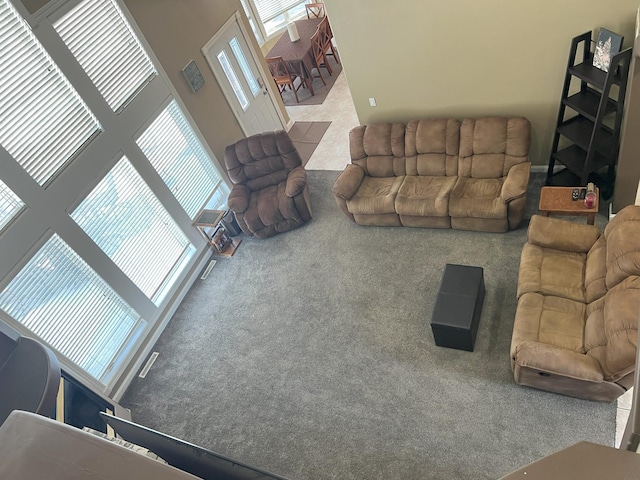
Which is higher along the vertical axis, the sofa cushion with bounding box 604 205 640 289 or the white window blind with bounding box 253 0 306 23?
the white window blind with bounding box 253 0 306 23

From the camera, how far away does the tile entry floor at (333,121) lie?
639 centimetres

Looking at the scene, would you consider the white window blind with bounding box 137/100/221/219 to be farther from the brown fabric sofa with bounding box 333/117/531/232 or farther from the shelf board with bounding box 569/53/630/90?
the shelf board with bounding box 569/53/630/90

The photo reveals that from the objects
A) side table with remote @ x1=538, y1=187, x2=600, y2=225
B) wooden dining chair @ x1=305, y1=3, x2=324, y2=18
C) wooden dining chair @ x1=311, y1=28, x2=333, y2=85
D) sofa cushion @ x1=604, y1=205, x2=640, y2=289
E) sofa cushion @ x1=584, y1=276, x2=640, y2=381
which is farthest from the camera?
wooden dining chair @ x1=305, y1=3, x2=324, y2=18

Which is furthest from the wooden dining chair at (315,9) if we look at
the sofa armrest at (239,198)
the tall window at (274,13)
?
the sofa armrest at (239,198)

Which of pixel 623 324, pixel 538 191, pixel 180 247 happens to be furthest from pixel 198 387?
pixel 538 191

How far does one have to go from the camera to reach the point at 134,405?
14.2 feet

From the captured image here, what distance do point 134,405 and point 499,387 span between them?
3.43 metres

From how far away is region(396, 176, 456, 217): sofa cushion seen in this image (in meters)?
4.56

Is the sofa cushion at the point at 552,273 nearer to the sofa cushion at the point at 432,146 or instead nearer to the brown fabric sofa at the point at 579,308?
the brown fabric sofa at the point at 579,308

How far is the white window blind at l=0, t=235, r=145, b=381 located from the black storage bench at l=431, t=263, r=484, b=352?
3.17 m

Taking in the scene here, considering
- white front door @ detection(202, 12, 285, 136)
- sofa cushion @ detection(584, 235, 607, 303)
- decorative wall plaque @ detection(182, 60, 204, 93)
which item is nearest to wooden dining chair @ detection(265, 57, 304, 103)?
white front door @ detection(202, 12, 285, 136)

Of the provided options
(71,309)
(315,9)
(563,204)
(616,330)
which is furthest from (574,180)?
(315,9)

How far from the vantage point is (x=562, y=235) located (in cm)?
363

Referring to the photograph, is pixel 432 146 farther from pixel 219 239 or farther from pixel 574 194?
pixel 219 239
